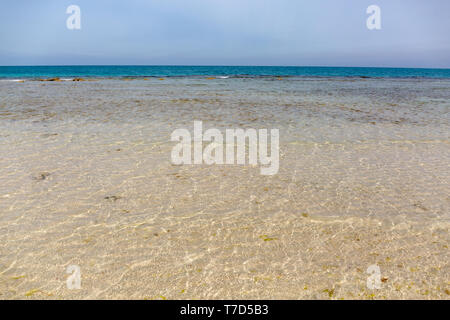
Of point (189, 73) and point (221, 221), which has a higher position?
point (189, 73)

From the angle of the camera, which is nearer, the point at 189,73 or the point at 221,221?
the point at 221,221

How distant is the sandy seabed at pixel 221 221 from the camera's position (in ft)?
10.2

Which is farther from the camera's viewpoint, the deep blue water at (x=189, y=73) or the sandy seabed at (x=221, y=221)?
the deep blue water at (x=189, y=73)

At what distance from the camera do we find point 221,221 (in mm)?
4289

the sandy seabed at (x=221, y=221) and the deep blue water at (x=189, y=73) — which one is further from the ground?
the deep blue water at (x=189, y=73)

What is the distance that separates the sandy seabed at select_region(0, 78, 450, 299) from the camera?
311 centimetres

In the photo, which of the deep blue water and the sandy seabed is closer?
the sandy seabed

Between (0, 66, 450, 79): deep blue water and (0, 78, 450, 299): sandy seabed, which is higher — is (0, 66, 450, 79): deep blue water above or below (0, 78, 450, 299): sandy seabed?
above
